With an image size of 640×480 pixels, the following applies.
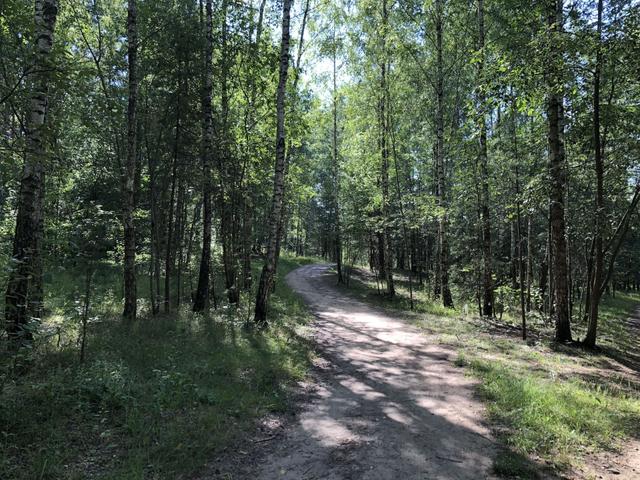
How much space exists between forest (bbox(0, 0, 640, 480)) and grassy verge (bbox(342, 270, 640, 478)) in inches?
1.9

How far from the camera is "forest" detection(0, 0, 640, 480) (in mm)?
4773

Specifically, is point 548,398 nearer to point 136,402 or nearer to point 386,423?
point 386,423

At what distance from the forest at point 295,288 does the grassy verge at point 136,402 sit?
40 millimetres

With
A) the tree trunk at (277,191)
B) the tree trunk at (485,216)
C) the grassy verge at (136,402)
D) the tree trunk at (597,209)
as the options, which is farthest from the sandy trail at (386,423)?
the tree trunk at (485,216)

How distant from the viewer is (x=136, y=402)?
18.3 ft

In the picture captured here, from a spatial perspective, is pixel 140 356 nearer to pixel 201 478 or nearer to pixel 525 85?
pixel 201 478

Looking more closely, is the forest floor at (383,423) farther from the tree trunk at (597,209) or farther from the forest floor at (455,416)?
the tree trunk at (597,209)

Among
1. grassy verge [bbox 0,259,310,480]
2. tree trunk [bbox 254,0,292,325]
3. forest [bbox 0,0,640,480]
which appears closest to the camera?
grassy verge [bbox 0,259,310,480]

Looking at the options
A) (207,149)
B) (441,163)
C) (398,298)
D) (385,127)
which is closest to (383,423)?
(207,149)

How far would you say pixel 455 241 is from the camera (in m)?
23.6

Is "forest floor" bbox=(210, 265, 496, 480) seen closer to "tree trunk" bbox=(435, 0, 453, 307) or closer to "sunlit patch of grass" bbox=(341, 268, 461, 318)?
"sunlit patch of grass" bbox=(341, 268, 461, 318)

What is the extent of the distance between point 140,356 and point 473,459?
612 centimetres

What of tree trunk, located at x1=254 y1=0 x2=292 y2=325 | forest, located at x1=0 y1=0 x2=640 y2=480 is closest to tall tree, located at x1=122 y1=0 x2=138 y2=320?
forest, located at x1=0 y1=0 x2=640 y2=480

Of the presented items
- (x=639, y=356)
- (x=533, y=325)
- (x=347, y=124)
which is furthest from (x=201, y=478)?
(x=347, y=124)
